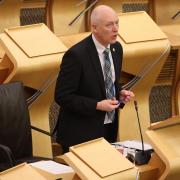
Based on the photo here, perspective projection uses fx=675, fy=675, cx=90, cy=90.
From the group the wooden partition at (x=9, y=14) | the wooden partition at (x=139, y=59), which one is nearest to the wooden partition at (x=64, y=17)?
the wooden partition at (x=9, y=14)

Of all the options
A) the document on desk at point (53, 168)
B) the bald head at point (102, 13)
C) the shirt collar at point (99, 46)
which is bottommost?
the document on desk at point (53, 168)

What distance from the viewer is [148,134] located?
1.35 metres

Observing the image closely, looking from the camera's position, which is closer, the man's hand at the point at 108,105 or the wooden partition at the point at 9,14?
the man's hand at the point at 108,105

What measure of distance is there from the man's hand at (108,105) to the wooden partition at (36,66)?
0.81 feet

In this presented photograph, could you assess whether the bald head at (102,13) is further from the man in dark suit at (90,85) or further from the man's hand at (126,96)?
the man's hand at (126,96)

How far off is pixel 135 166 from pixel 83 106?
329mm

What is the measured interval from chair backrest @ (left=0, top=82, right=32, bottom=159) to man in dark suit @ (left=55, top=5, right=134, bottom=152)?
0.09 meters

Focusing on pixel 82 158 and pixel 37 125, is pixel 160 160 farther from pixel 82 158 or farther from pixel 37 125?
pixel 37 125

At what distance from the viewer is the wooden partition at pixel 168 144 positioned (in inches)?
51.8

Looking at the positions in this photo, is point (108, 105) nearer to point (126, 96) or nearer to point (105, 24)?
point (126, 96)

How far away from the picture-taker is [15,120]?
5.37 ft

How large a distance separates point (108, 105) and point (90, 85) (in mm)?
91

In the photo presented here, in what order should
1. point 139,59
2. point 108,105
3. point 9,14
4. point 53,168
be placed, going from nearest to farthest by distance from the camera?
point 53,168
point 108,105
point 139,59
point 9,14

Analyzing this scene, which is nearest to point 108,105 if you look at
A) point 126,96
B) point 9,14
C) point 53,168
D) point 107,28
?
point 126,96
